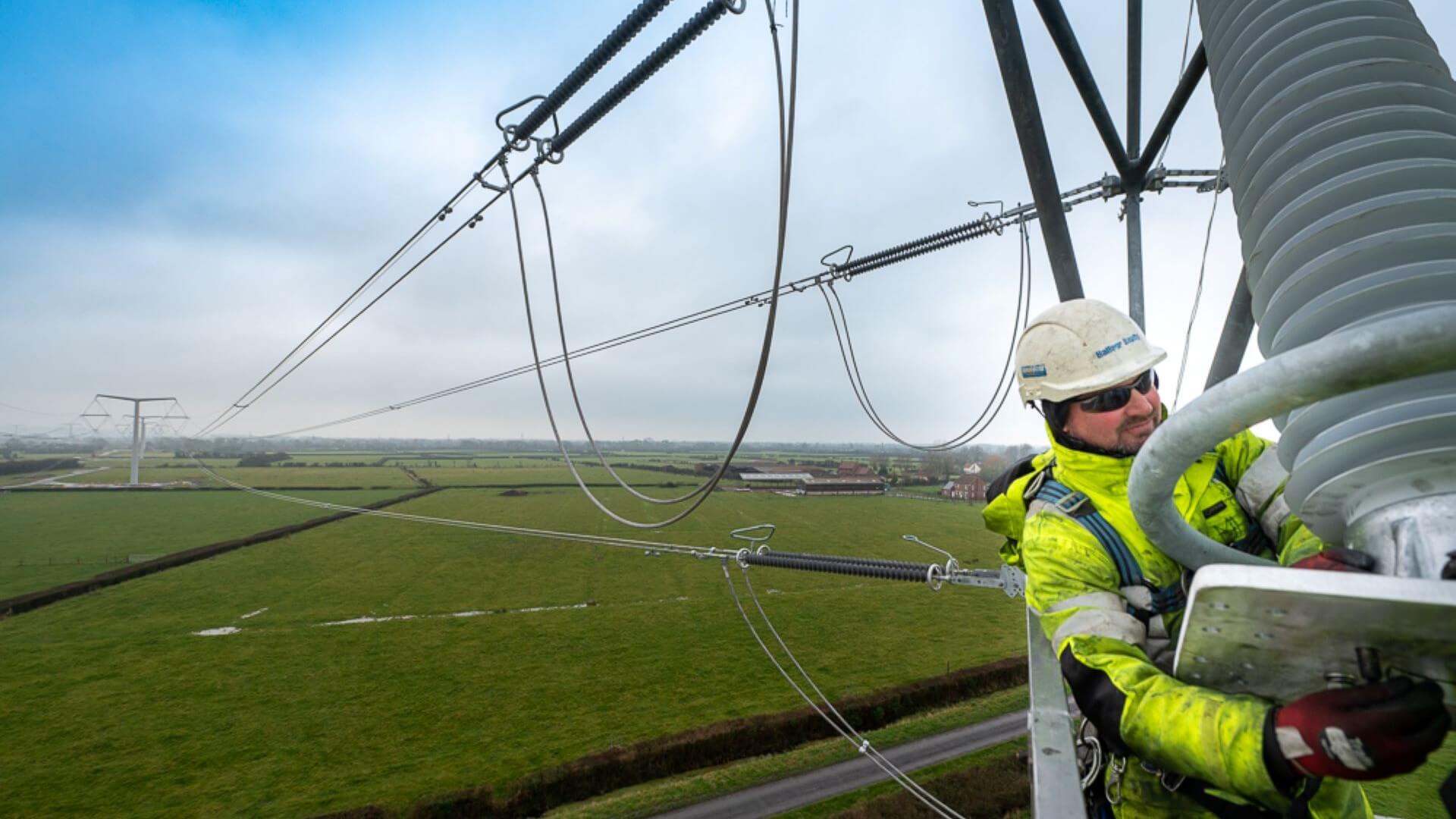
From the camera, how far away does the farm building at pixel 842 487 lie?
90812 mm

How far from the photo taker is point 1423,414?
105cm

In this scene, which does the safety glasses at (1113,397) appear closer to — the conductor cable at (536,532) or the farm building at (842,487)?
the conductor cable at (536,532)

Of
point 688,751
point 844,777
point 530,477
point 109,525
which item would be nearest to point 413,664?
point 688,751

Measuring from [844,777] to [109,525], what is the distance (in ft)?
275

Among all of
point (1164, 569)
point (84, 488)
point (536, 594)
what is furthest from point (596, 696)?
point (84, 488)

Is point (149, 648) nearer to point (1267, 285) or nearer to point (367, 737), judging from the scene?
point (367, 737)

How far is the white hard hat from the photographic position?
2.52 metres

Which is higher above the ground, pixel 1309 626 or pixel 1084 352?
pixel 1084 352

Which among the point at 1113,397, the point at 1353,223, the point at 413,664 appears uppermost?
the point at 1353,223

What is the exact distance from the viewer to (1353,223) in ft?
4.43

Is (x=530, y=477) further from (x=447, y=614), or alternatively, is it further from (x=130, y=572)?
(x=447, y=614)

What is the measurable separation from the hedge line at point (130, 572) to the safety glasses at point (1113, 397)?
63.4m

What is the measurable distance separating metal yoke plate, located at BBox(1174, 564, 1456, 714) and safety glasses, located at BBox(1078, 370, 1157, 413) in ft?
4.34

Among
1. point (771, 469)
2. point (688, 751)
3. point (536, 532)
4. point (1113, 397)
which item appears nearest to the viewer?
point (1113, 397)
